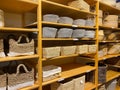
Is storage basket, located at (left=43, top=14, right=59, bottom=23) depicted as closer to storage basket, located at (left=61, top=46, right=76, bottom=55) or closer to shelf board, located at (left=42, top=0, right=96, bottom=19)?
shelf board, located at (left=42, top=0, right=96, bottom=19)

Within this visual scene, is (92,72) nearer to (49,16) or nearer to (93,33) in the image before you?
(93,33)

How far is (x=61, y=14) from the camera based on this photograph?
2.27 meters

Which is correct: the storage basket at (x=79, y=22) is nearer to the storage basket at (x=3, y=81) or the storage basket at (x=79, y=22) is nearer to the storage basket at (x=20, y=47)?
the storage basket at (x=20, y=47)

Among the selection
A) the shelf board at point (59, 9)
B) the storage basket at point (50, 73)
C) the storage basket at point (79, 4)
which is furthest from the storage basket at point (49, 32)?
the storage basket at point (79, 4)

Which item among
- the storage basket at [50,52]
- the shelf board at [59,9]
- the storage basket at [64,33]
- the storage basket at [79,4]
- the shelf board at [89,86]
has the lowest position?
the shelf board at [89,86]

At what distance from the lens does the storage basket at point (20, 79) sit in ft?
4.69

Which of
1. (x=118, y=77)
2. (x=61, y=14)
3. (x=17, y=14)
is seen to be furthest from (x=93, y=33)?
(x=118, y=77)

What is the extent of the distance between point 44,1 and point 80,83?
1349 mm

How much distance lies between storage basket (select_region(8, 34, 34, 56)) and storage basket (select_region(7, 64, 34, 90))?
17 centimetres

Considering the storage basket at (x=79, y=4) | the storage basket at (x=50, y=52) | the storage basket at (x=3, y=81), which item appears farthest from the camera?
the storage basket at (x=79, y=4)

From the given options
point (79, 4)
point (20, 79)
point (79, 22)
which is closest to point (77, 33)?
point (79, 22)

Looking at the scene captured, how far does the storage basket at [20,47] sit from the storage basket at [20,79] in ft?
0.54

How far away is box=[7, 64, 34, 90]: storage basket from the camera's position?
143cm

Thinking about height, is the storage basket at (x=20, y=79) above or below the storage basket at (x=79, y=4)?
below
